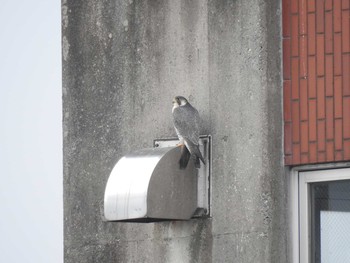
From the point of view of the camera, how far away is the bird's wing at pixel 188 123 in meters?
10.9

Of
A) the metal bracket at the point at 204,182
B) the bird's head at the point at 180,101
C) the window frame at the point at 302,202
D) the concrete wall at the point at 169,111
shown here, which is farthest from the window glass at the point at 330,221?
the bird's head at the point at 180,101

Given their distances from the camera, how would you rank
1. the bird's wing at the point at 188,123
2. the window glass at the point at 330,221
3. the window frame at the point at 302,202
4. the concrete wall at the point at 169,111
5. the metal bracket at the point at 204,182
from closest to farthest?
the window glass at the point at 330,221, the window frame at the point at 302,202, the concrete wall at the point at 169,111, the bird's wing at the point at 188,123, the metal bracket at the point at 204,182

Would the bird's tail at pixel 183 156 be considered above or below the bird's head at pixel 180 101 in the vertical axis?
below

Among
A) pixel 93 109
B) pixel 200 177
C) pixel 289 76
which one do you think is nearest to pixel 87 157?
pixel 93 109

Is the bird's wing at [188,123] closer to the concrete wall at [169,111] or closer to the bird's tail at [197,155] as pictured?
the bird's tail at [197,155]

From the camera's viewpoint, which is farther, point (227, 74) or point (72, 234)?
point (72, 234)

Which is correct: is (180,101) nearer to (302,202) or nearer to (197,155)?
(197,155)

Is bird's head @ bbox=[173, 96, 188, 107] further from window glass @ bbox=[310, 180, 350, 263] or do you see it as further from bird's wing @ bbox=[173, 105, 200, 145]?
window glass @ bbox=[310, 180, 350, 263]

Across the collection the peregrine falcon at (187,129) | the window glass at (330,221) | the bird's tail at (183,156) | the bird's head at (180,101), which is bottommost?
the window glass at (330,221)

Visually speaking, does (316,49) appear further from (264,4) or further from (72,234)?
(72,234)

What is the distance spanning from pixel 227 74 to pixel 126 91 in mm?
953

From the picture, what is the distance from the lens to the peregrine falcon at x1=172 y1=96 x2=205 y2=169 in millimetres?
10914

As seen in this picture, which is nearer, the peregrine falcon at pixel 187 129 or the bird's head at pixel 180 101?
the peregrine falcon at pixel 187 129

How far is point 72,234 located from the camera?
1180cm
